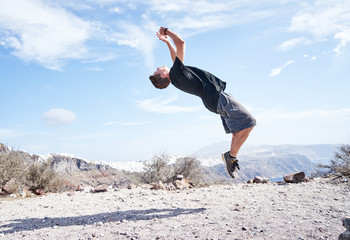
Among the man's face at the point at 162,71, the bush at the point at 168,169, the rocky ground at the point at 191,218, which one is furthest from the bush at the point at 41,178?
the man's face at the point at 162,71

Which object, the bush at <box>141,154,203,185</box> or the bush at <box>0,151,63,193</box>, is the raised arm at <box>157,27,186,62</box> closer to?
the bush at <box>0,151,63,193</box>

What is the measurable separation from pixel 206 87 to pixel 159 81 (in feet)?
2.48

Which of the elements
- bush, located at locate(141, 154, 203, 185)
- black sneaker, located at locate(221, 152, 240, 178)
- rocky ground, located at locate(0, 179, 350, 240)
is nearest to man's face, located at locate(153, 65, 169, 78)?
black sneaker, located at locate(221, 152, 240, 178)

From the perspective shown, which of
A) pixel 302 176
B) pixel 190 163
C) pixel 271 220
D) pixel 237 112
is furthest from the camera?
pixel 190 163

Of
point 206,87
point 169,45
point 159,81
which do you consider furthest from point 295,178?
point 169,45

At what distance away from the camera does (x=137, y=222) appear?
10.8ft

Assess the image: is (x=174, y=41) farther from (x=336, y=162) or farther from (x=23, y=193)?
(x=336, y=162)

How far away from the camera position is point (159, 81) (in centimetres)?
403

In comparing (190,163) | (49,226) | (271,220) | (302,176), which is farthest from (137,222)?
(190,163)

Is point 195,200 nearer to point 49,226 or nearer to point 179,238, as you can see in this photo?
point 179,238

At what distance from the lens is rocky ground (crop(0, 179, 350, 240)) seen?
2.65m

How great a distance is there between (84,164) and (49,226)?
57529 millimetres

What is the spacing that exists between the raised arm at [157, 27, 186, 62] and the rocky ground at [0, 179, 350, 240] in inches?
90.5

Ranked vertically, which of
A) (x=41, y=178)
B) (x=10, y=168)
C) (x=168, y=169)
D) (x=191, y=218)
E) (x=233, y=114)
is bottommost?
(x=191, y=218)
